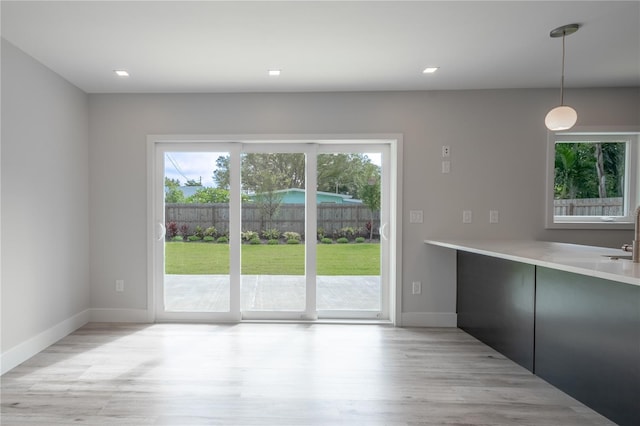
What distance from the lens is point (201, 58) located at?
262cm

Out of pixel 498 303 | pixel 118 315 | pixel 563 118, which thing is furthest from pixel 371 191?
pixel 118 315

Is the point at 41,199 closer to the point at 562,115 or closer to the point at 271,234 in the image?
the point at 271,234

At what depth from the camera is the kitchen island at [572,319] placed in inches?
67.4

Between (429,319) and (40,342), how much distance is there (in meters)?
3.64

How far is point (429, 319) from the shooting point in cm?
339

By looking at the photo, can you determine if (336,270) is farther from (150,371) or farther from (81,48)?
(81,48)

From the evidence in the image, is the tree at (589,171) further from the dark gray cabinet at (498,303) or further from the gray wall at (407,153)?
the dark gray cabinet at (498,303)

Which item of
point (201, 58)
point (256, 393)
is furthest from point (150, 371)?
point (201, 58)

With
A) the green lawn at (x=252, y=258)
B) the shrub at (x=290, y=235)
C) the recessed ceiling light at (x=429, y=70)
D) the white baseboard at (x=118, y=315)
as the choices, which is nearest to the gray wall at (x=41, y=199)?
the white baseboard at (x=118, y=315)

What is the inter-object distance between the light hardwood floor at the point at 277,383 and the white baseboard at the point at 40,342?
99mm

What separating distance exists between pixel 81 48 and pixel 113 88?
846 millimetres

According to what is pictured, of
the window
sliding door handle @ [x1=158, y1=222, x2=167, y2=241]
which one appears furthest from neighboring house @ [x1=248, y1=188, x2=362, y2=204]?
the window

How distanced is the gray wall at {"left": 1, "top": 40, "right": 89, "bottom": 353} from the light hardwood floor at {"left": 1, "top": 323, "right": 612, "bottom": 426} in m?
0.42

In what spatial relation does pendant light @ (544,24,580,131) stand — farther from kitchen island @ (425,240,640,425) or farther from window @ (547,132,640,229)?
window @ (547,132,640,229)
